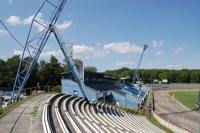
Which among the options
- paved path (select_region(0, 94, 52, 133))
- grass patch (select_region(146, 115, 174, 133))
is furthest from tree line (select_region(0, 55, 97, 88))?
paved path (select_region(0, 94, 52, 133))

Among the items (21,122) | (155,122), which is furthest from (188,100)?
(21,122)

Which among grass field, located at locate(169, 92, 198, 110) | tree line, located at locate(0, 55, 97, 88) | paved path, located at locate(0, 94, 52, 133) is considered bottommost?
grass field, located at locate(169, 92, 198, 110)

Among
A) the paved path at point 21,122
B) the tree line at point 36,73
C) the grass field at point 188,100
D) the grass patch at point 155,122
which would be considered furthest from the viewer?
the tree line at point 36,73

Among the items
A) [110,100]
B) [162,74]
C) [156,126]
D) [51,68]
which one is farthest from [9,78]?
[162,74]

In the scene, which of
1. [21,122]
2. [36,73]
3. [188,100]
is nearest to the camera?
[21,122]

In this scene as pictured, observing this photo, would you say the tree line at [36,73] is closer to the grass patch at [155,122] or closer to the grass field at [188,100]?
the grass field at [188,100]

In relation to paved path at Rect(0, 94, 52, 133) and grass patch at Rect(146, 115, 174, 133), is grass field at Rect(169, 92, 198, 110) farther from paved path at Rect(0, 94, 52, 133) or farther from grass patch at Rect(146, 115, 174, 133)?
paved path at Rect(0, 94, 52, 133)

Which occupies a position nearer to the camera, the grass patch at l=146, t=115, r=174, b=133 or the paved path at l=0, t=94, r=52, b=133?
the paved path at l=0, t=94, r=52, b=133

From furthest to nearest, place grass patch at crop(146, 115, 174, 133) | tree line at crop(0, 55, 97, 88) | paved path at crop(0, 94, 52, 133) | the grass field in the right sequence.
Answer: tree line at crop(0, 55, 97, 88)
the grass field
grass patch at crop(146, 115, 174, 133)
paved path at crop(0, 94, 52, 133)

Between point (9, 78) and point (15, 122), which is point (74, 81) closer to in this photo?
point (15, 122)

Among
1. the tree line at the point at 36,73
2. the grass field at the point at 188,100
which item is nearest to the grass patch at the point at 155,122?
the grass field at the point at 188,100

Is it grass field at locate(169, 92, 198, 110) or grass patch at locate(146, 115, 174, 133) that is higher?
grass patch at locate(146, 115, 174, 133)

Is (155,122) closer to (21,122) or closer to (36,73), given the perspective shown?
(21,122)

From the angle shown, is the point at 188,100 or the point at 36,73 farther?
the point at 36,73
